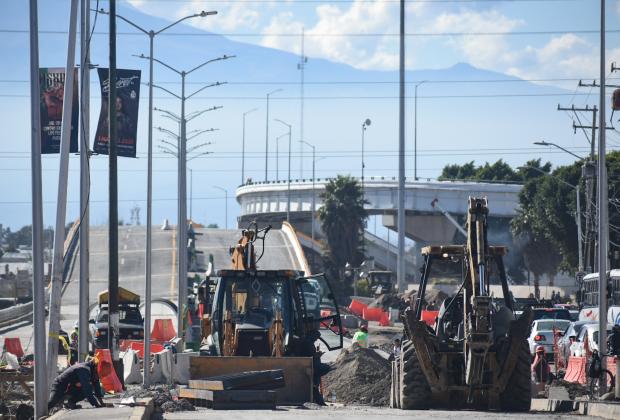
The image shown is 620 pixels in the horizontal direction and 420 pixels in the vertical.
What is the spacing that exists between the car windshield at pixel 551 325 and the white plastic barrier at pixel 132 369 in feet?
46.2

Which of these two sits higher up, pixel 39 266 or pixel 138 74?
pixel 138 74

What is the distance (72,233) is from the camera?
3730 inches

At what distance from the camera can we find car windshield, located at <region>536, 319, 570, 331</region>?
139ft

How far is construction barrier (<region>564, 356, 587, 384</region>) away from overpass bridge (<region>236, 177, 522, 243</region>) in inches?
3246

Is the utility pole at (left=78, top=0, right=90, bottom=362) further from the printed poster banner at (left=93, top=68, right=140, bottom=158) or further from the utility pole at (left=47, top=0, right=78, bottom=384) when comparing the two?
the printed poster banner at (left=93, top=68, right=140, bottom=158)

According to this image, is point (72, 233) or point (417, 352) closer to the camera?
point (417, 352)

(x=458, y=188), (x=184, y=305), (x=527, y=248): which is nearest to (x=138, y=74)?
(x=184, y=305)

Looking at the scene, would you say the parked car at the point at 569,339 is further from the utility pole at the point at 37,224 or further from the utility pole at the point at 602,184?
the utility pole at the point at 37,224

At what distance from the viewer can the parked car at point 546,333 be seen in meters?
40.2

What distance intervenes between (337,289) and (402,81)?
32184 mm

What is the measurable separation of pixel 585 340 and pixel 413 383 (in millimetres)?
14863

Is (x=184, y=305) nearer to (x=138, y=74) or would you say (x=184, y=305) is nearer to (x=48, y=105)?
(x=138, y=74)

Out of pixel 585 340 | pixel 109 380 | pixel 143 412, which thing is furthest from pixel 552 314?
pixel 143 412

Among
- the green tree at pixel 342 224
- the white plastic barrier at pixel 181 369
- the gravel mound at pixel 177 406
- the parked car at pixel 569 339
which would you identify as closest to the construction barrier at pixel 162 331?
the white plastic barrier at pixel 181 369
